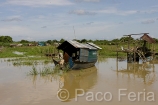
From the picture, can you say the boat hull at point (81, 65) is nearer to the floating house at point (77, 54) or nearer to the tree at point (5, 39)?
the floating house at point (77, 54)

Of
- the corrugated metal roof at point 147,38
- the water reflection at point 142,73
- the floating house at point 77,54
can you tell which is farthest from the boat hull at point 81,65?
the corrugated metal roof at point 147,38

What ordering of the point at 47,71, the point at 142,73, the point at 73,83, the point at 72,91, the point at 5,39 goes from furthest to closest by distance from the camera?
1. the point at 5,39
2. the point at 142,73
3. the point at 47,71
4. the point at 73,83
5. the point at 72,91

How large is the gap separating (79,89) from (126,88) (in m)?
2.05

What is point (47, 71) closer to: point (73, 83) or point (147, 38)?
point (73, 83)

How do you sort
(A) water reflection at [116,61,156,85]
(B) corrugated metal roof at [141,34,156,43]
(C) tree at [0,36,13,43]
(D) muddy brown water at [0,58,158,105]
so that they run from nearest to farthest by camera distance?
(D) muddy brown water at [0,58,158,105]
(A) water reflection at [116,61,156,85]
(B) corrugated metal roof at [141,34,156,43]
(C) tree at [0,36,13,43]

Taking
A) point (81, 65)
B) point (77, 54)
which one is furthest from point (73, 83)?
point (77, 54)

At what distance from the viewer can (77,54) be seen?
15.8m

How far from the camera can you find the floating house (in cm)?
1430

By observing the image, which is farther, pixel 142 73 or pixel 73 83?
pixel 142 73

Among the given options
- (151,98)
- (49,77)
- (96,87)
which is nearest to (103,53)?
(49,77)

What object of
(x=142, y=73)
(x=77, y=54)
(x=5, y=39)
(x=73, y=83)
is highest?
(x=5, y=39)

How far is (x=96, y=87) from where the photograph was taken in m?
10.1

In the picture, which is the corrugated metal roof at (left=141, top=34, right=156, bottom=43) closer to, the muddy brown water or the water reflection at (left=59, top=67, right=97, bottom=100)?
the muddy brown water

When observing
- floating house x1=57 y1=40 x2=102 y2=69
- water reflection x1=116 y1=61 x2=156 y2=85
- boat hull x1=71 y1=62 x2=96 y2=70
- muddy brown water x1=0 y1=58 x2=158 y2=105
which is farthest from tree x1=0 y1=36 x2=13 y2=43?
muddy brown water x1=0 y1=58 x2=158 y2=105
